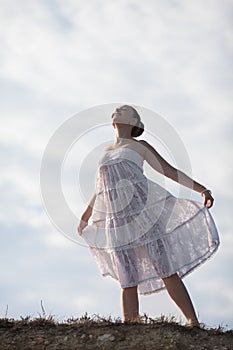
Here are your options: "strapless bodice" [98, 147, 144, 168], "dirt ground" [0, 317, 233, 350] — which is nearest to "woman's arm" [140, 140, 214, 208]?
"strapless bodice" [98, 147, 144, 168]

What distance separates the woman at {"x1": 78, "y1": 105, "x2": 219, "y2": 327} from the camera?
6207mm

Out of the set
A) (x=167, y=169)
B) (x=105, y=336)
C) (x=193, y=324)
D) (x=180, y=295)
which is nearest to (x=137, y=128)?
(x=167, y=169)

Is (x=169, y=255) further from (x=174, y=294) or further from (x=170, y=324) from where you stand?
(x=170, y=324)

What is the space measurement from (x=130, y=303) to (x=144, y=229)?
0.71 meters

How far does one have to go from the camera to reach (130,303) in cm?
622

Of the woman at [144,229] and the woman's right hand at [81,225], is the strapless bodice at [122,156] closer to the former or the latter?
the woman at [144,229]

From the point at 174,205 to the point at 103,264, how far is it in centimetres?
90

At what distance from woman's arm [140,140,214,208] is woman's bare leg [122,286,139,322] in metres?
1.13

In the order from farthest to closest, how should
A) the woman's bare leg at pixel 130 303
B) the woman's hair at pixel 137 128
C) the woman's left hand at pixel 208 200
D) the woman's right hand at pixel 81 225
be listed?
the woman's hair at pixel 137 128
the woman's right hand at pixel 81 225
the woman's left hand at pixel 208 200
the woman's bare leg at pixel 130 303

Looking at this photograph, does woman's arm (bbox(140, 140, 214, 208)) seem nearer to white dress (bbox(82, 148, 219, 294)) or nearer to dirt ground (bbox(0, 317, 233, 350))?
white dress (bbox(82, 148, 219, 294))

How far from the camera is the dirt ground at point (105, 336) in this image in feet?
17.3

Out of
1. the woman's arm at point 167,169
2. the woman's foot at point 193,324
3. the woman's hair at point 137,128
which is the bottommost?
the woman's foot at point 193,324

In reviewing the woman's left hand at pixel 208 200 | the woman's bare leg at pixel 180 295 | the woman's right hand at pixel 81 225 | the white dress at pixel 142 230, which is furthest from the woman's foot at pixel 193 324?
the woman's right hand at pixel 81 225

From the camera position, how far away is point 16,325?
19.0 feet
